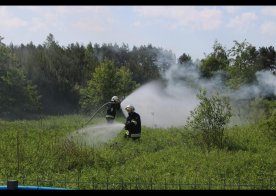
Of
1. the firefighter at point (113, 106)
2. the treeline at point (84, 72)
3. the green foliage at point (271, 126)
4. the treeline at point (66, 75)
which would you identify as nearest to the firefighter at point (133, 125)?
the firefighter at point (113, 106)

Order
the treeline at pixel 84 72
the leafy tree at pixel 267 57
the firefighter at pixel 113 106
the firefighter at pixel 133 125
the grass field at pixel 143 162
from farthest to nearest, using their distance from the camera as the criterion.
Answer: the leafy tree at pixel 267 57
the treeline at pixel 84 72
the firefighter at pixel 113 106
the firefighter at pixel 133 125
the grass field at pixel 143 162

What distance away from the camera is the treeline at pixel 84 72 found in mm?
33656

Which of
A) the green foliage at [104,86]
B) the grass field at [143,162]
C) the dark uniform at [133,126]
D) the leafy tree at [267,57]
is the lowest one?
the grass field at [143,162]

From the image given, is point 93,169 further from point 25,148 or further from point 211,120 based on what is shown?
point 211,120

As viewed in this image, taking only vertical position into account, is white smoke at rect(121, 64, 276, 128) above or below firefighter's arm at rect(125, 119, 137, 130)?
above

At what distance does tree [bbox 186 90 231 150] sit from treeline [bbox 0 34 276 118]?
13.7 m

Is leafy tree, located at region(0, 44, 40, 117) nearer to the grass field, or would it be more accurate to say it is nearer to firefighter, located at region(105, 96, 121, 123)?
firefighter, located at region(105, 96, 121, 123)

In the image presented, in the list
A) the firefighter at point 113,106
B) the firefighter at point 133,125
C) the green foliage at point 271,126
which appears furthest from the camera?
the firefighter at point 113,106

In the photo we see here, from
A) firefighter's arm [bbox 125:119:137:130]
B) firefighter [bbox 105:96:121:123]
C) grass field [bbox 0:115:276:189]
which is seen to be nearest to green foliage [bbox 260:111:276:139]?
grass field [bbox 0:115:276:189]

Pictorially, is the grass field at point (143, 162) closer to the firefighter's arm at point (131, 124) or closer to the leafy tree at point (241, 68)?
the firefighter's arm at point (131, 124)

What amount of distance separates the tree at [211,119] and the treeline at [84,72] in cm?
1369

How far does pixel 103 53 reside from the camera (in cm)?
7969

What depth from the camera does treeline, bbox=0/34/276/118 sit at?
110 feet
